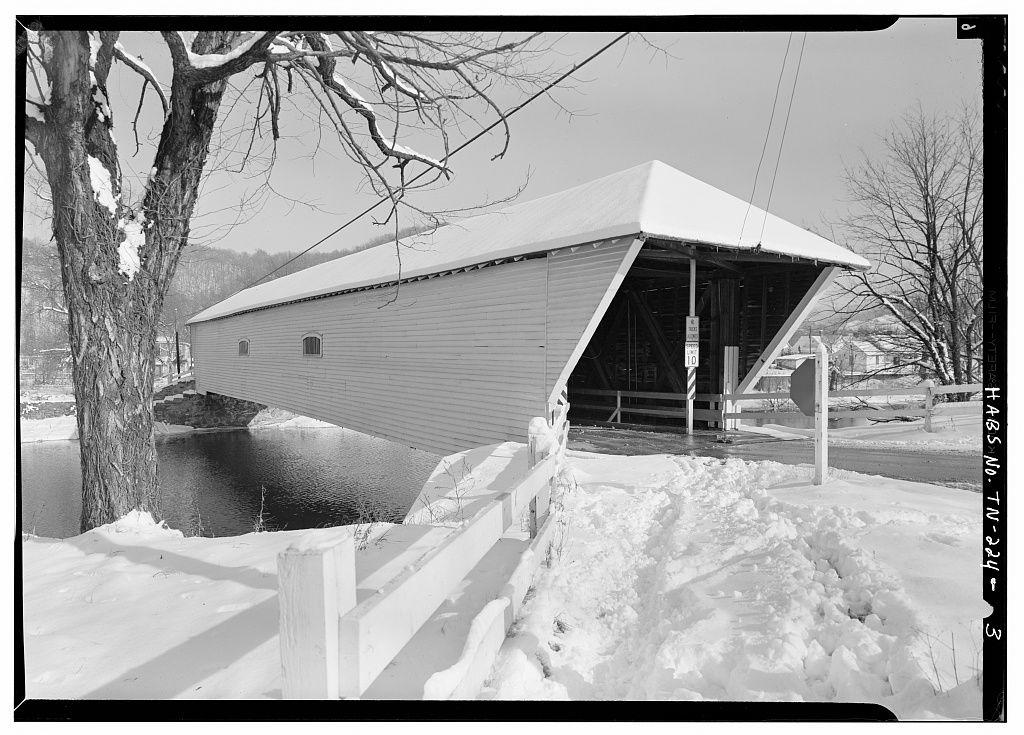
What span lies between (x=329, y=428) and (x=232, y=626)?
25.2 meters

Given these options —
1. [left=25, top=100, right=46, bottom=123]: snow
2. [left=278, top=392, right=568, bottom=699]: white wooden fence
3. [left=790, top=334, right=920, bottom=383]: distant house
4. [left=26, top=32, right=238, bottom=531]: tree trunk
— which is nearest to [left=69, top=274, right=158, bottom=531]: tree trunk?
[left=26, top=32, right=238, bottom=531]: tree trunk

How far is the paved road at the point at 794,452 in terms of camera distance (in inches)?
160

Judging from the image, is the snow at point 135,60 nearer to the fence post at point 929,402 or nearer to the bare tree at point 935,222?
the bare tree at point 935,222

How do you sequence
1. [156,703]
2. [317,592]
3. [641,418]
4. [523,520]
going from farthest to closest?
[641,418], [523,520], [156,703], [317,592]

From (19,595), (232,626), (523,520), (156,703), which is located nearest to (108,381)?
(19,595)

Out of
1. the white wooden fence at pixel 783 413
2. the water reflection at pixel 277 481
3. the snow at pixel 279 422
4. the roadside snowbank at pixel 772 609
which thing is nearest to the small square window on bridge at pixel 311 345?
the water reflection at pixel 277 481

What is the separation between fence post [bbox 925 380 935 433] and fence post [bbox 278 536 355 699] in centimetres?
648

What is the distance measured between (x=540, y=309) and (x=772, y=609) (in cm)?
466

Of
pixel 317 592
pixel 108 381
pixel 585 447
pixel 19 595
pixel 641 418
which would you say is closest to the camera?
pixel 317 592

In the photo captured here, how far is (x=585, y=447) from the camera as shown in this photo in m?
7.42

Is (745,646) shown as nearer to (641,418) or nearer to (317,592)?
(317,592)

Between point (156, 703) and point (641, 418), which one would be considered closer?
point (156, 703)

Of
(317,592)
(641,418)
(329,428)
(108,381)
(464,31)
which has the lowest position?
(329,428)

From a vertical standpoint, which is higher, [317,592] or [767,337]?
[767,337]
